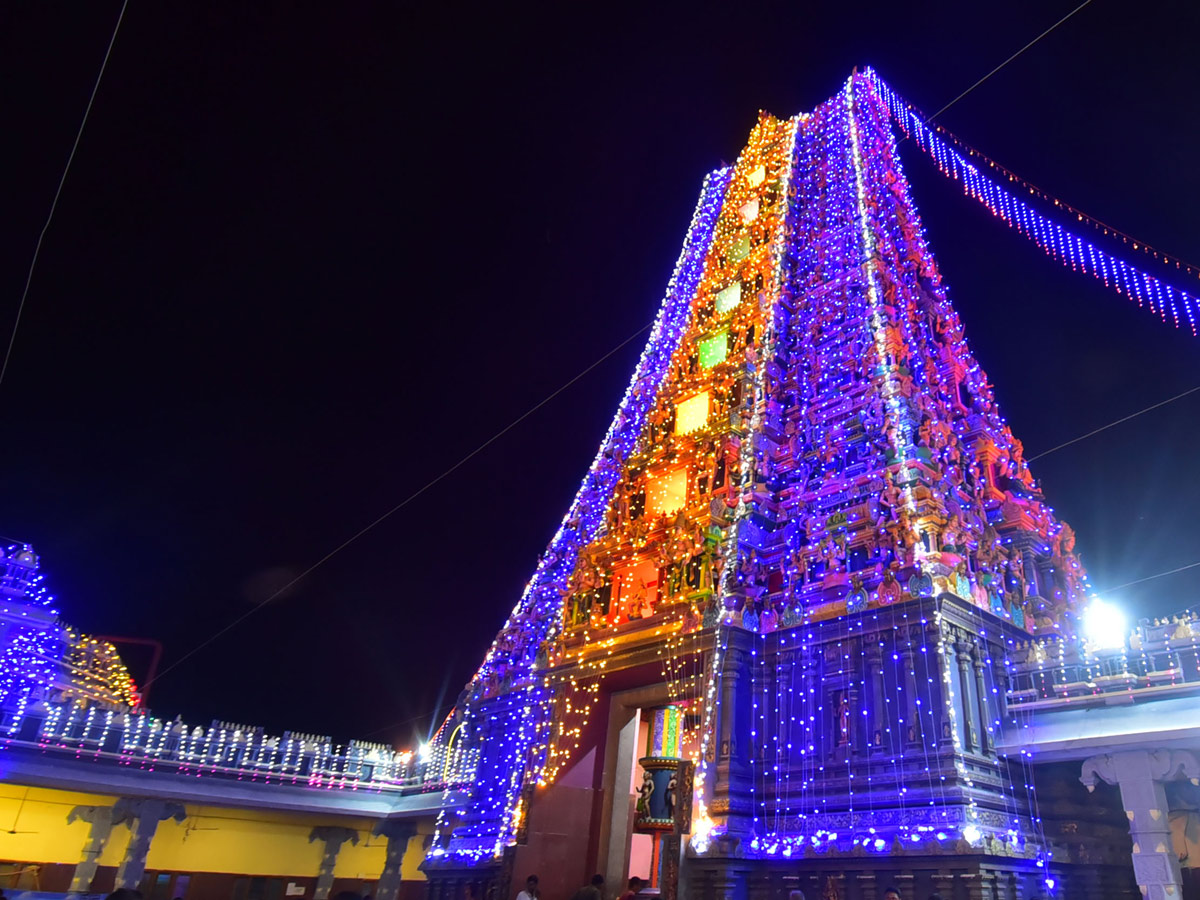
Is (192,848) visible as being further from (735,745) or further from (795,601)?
(795,601)

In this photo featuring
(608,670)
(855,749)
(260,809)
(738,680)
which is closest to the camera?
(855,749)

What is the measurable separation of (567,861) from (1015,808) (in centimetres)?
1013

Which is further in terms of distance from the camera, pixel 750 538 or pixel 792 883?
pixel 750 538

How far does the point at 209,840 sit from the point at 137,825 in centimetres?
478

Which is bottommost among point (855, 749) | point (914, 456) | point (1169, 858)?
point (1169, 858)

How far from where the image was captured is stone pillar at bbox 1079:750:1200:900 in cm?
1299

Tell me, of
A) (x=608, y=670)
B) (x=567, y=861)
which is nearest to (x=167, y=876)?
(x=567, y=861)

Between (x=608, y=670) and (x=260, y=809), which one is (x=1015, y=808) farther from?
(x=260, y=809)

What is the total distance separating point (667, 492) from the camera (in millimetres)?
23906

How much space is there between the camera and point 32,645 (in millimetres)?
23828

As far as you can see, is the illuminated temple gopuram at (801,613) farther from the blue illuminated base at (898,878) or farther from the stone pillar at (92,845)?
the stone pillar at (92,845)

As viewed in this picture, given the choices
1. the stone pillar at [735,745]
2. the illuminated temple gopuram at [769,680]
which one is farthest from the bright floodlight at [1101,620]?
the stone pillar at [735,745]

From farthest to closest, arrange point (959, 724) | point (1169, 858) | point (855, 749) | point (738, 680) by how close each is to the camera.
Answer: point (738, 680)
point (855, 749)
point (959, 724)
point (1169, 858)

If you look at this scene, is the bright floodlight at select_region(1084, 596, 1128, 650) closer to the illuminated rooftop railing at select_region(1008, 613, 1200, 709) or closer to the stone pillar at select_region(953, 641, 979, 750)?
the illuminated rooftop railing at select_region(1008, 613, 1200, 709)
